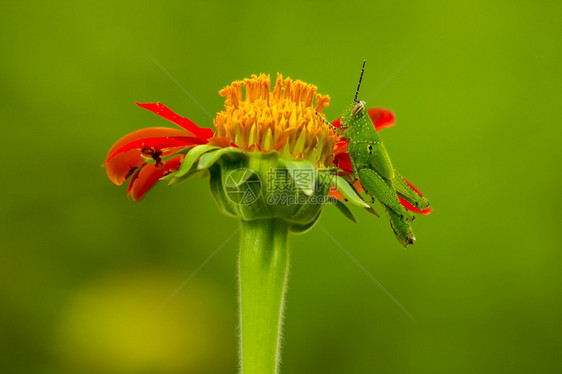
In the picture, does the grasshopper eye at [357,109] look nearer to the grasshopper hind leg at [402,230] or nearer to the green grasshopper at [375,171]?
the green grasshopper at [375,171]

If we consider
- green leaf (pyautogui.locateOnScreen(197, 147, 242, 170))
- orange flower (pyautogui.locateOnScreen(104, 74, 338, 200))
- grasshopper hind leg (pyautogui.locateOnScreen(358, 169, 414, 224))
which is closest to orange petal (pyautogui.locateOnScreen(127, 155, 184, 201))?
orange flower (pyautogui.locateOnScreen(104, 74, 338, 200))

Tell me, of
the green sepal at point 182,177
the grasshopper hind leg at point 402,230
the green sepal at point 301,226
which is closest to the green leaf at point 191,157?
the green sepal at point 182,177

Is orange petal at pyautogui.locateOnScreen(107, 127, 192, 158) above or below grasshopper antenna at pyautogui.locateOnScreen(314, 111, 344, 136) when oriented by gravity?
below

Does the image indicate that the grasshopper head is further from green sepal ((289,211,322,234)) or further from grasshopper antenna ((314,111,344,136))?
green sepal ((289,211,322,234))

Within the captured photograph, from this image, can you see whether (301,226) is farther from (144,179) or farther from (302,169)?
(144,179)

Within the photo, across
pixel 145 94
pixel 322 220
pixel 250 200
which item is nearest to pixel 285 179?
pixel 250 200

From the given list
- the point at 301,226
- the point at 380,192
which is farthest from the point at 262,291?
the point at 380,192

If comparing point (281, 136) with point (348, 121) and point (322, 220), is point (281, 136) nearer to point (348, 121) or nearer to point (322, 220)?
point (348, 121)
